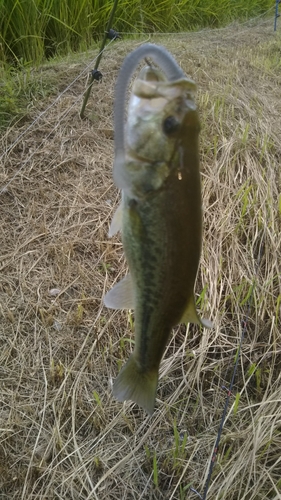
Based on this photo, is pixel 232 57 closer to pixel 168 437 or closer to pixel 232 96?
pixel 232 96

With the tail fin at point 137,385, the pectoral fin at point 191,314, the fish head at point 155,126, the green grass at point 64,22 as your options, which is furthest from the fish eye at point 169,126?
the green grass at point 64,22

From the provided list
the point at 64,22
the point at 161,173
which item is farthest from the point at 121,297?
the point at 64,22

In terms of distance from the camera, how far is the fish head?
0.73 m

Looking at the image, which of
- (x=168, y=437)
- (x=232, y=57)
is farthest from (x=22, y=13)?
(x=168, y=437)

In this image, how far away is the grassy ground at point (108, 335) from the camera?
162 cm

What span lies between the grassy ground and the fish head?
3.68 feet

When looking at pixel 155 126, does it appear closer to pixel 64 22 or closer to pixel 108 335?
pixel 108 335

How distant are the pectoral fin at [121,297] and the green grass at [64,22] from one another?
9.47 feet

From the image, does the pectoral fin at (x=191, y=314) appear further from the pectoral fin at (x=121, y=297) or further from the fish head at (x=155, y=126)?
the fish head at (x=155, y=126)

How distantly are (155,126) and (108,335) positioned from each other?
4.44ft

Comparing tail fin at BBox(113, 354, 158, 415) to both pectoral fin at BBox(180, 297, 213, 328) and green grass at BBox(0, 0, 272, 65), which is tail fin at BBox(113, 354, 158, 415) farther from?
green grass at BBox(0, 0, 272, 65)

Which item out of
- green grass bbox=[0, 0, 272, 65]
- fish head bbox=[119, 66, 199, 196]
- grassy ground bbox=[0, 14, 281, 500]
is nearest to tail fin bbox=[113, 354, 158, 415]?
fish head bbox=[119, 66, 199, 196]

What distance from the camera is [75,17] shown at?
12.2 feet

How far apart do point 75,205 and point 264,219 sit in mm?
1015
